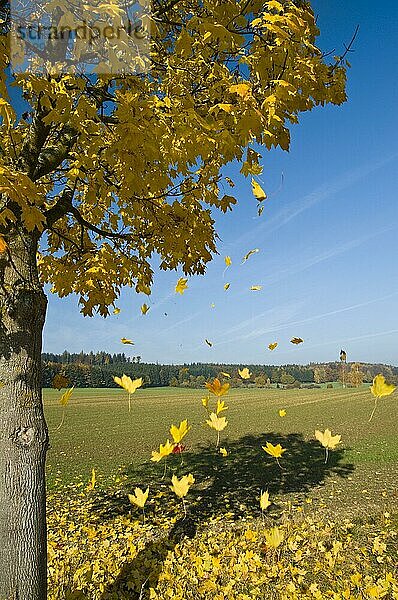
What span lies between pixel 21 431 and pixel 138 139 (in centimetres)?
219

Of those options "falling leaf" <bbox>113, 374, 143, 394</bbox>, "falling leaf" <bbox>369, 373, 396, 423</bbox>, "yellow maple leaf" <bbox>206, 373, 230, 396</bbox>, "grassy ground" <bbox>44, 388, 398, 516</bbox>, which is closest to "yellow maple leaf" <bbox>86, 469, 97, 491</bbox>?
"grassy ground" <bbox>44, 388, 398, 516</bbox>

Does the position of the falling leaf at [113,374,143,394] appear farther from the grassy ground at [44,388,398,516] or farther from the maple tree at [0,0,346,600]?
the grassy ground at [44,388,398,516]

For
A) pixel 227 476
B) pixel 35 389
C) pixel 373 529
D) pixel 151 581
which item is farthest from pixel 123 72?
pixel 227 476

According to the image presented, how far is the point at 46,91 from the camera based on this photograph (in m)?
2.45

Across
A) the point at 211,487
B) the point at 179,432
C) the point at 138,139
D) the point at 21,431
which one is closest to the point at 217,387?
the point at 179,432

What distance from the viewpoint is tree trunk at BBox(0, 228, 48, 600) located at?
115 inches

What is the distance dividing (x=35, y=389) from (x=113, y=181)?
2.37 metres

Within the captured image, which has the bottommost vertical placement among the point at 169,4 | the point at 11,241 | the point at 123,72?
the point at 11,241

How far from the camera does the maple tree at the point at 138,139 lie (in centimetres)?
240

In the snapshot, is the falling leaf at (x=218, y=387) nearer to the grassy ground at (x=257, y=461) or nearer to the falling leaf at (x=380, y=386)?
the falling leaf at (x=380, y=386)

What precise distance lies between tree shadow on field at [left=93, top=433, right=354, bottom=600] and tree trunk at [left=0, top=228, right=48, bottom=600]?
105 cm

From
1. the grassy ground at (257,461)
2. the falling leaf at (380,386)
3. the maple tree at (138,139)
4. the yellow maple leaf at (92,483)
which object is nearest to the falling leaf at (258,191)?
the maple tree at (138,139)

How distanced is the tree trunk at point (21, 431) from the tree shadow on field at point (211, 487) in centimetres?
105

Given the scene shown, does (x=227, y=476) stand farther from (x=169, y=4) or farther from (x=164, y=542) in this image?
(x=169, y=4)
